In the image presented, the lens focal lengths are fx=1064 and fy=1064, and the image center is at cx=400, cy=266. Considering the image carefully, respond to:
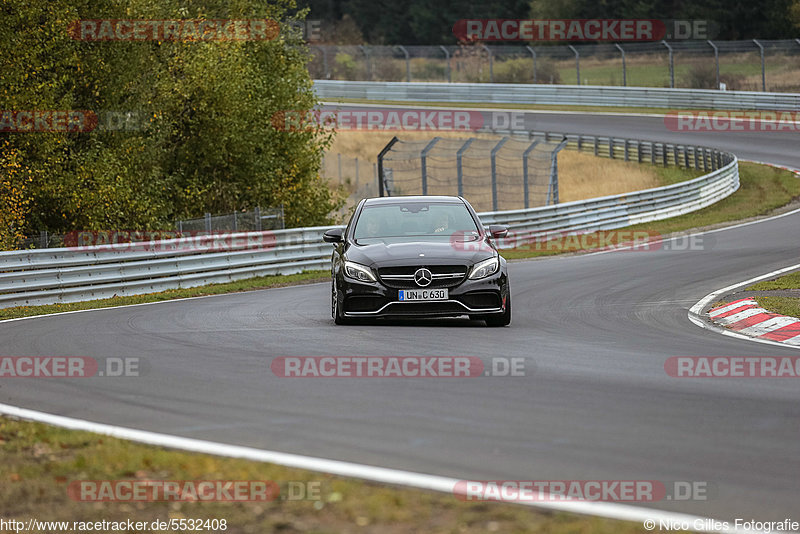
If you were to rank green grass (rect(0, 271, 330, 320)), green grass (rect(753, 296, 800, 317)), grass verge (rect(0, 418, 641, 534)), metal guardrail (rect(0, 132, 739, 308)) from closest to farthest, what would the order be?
grass verge (rect(0, 418, 641, 534)), green grass (rect(753, 296, 800, 317)), green grass (rect(0, 271, 330, 320)), metal guardrail (rect(0, 132, 739, 308))

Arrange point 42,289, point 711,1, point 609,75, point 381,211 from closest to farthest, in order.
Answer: point 381,211, point 42,289, point 609,75, point 711,1

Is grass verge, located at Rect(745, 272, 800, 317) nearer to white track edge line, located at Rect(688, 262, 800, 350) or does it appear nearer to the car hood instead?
white track edge line, located at Rect(688, 262, 800, 350)

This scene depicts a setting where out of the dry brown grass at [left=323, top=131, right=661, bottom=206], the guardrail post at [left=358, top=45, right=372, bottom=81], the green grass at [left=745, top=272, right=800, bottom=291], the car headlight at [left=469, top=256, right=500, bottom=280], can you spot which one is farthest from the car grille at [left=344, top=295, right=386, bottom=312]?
the guardrail post at [left=358, top=45, right=372, bottom=81]

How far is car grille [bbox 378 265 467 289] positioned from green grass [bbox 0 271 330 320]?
660 cm

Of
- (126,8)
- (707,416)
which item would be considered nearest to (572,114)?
(126,8)

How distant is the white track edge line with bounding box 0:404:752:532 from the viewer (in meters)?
4.89

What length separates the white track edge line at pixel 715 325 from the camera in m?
11.1

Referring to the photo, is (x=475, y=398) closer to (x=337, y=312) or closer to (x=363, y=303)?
(x=363, y=303)

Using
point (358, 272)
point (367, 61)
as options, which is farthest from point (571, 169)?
point (358, 272)

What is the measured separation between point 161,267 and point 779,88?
1638 inches

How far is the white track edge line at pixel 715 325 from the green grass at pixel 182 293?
808 centimetres

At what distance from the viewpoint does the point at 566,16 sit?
80.0 m

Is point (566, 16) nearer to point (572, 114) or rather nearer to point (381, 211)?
point (572, 114)

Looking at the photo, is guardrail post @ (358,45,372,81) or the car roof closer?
the car roof
